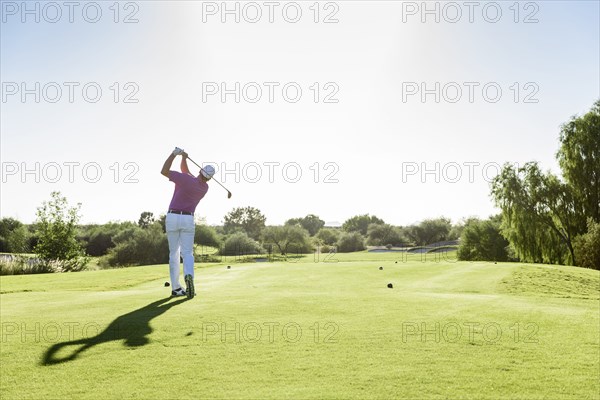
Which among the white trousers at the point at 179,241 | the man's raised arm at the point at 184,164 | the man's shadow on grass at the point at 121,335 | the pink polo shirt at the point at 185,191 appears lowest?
the man's shadow on grass at the point at 121,335

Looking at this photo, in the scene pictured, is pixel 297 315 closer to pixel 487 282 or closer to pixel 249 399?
pixel 249 399

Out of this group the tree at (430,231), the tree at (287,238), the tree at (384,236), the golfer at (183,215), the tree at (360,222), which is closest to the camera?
the golfer at (183,215)

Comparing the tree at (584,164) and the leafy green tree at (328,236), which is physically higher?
the tree at (584,164)

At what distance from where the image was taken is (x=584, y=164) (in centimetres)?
4253

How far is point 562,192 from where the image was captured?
43281mm

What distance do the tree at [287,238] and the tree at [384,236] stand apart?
97.3 feet

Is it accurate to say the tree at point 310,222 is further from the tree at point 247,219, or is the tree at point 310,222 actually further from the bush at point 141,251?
the bush at point 141,251

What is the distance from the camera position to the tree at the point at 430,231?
9944 cm

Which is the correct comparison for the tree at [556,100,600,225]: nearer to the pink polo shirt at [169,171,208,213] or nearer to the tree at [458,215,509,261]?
the tree at [458,215,509,261]

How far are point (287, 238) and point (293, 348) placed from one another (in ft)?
260

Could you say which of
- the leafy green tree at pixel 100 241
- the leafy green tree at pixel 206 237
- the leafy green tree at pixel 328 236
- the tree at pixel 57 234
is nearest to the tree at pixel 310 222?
the leafy green tree at pixel 328 236

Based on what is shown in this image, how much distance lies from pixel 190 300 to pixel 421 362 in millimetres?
6000

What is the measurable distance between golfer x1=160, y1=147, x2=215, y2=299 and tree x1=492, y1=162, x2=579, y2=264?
41037 millimetres

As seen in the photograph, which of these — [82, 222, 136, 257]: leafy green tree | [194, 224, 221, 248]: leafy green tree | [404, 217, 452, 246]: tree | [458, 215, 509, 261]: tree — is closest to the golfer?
[458, 215, 509, 261]: tree
